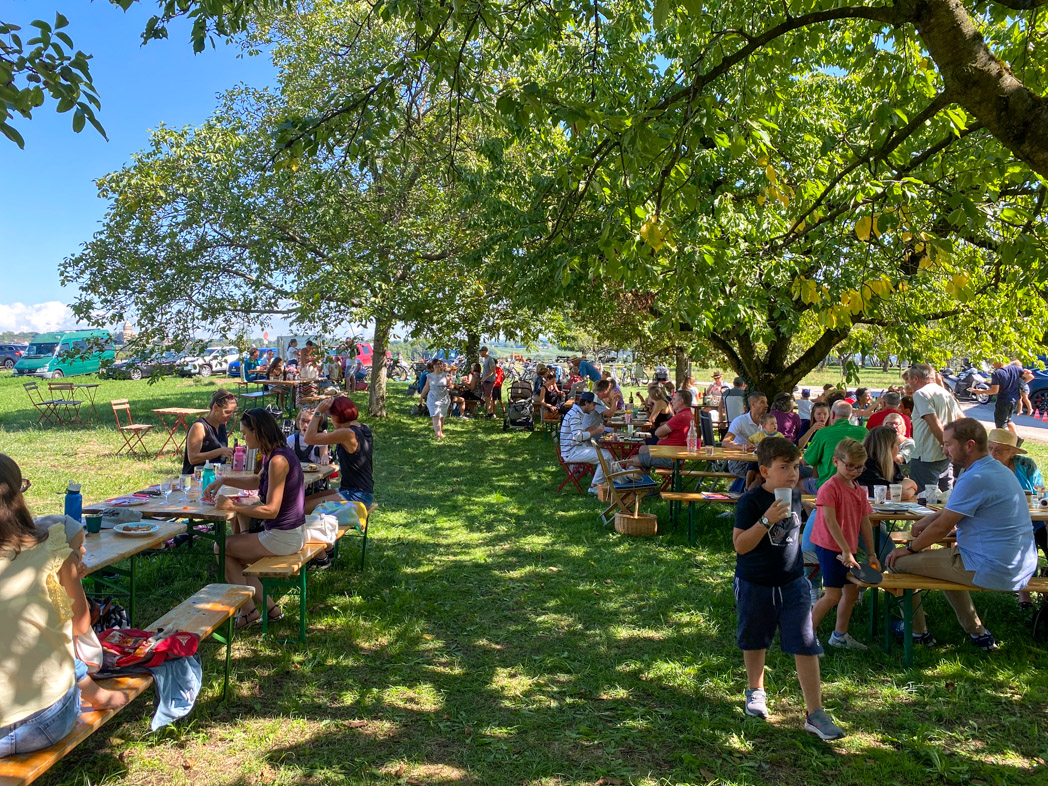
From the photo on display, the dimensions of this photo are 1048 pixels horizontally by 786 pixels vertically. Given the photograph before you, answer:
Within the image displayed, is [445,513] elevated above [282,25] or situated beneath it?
situated beneath

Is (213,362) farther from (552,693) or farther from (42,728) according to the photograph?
(42,728)

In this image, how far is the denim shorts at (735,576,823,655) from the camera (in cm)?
365

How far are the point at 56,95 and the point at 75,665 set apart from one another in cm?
269

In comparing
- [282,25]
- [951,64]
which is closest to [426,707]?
[951,64]

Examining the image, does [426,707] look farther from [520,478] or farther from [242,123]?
[242,123]

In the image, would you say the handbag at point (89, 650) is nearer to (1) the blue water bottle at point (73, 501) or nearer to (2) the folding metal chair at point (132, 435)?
(1) the blue water bottle at point (73, 501)

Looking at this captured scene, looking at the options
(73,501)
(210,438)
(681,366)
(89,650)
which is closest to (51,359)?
(681,366)

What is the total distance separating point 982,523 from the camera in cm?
439

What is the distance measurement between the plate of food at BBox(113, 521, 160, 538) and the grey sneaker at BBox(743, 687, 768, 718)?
371cm

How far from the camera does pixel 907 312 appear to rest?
948 cm

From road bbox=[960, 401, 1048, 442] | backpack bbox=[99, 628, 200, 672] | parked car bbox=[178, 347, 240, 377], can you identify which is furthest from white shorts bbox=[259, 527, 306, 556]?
parked car bbox=[178, 347, 240, 377]

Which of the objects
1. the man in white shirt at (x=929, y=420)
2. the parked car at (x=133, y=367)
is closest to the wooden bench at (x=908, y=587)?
the man in white shirt at (x=929, y=420)

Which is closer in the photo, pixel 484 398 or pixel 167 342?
pixel 167 342

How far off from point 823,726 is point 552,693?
1.49 m
